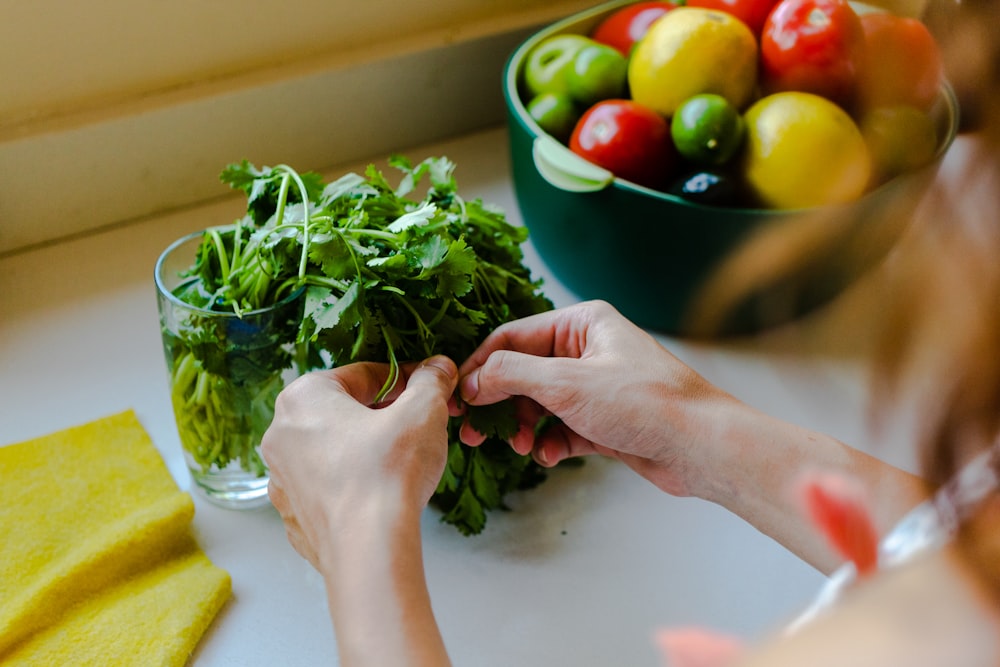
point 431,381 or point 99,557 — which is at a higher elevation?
point 431,381

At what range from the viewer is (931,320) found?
1.09 feet

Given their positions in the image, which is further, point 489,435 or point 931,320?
point 489,435

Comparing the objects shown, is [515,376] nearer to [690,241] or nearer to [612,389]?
[612,389]

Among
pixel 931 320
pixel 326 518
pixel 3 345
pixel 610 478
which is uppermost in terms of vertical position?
pixel 931 320

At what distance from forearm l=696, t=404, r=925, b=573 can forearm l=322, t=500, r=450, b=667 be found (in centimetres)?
26

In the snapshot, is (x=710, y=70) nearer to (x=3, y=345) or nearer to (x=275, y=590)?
(x=275, y=590)

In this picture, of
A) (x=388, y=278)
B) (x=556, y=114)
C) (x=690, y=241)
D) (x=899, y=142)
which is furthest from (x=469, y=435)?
(x=899, y=142)

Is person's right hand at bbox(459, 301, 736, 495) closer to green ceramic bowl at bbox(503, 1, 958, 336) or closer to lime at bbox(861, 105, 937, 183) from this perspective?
green ceramic bowl at bbox(503, 1, 958, 336)

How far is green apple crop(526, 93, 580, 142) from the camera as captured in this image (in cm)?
92

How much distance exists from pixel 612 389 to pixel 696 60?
384mm

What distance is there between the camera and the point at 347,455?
1.80 ft

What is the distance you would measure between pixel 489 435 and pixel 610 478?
17 cm

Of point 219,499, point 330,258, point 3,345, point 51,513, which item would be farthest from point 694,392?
point 3,345

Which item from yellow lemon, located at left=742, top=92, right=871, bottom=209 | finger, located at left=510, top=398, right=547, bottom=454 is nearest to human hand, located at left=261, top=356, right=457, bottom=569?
finger, located at left=510, top=398, right=547, bottom=454
